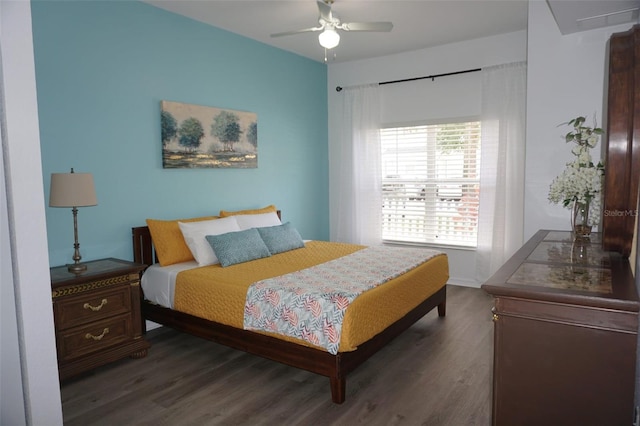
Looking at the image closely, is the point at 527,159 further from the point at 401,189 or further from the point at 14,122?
the point at 14,122

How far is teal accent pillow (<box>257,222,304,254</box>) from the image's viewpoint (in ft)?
13.7

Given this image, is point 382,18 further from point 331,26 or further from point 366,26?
point 331,26

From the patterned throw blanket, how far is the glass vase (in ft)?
3.98

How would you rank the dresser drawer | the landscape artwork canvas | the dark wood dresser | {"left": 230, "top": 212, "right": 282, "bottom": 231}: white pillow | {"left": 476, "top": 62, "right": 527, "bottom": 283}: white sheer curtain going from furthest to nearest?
{"left": 476, "top": 62, "right": 527, "bottom": 283}: white sheer curtain < {"left": 230, "top": 212, "right": 282, "bottom": 231}: white pillow < the landscape artwork canvas < the dresser drawer < the dark wood dresser

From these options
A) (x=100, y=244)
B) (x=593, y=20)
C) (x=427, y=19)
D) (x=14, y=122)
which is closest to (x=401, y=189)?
(x=427, y=19)

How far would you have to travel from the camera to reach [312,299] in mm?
2711

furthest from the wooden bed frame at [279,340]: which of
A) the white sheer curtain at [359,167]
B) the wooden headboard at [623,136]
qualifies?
the white sheer curtain at [359,167]

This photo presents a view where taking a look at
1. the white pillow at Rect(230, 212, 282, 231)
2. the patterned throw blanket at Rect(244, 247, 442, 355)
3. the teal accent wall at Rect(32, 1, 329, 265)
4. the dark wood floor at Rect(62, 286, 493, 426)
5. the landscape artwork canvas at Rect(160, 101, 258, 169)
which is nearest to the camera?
the dark wood floor at Rect(62, 286, 493, 426)

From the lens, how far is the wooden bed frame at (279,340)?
2.62 m

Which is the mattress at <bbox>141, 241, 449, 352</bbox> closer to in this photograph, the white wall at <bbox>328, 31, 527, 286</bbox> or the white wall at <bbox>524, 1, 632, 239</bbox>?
the white wall at <bbox>524, 1, 632, 239</bbox>

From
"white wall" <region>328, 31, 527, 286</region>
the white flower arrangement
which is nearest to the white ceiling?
"white wall" <region>328, 31, 527, 286</region>

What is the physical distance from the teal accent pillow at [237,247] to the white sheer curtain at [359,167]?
2034 millimetres

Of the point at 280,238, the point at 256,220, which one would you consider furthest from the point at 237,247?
the point at 256,220

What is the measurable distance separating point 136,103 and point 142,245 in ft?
4.01
